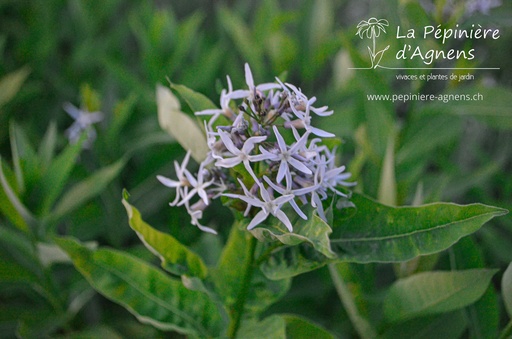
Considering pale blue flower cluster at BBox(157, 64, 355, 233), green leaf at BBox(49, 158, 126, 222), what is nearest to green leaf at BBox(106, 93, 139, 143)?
green leaf at BBox(49, 158, 126, 222)

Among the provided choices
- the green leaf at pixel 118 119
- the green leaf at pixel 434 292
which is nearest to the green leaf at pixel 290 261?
the green leaf at pixel 434 292

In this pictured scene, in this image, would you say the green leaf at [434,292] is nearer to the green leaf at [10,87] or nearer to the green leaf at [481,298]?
the green leaf at [481,298]

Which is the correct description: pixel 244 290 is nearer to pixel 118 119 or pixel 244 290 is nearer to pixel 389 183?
pixel 389 183

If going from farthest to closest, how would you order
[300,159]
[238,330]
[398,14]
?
[398,14], [238,330], [300,159]

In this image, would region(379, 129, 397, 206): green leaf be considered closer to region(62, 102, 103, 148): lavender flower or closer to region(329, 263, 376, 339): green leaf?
region(329, 263, 376, 339): green leaf

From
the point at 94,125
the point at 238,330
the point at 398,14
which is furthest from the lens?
the point at 94,125

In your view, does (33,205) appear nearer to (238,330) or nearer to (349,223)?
(238,330)

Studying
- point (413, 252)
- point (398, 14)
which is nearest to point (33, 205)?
point (413, 252)
